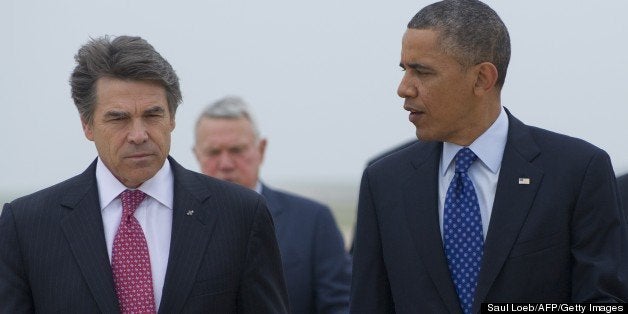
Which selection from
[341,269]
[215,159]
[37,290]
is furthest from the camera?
[215,159]

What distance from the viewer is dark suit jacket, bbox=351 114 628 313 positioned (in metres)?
4.40

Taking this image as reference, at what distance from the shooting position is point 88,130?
4762 mm

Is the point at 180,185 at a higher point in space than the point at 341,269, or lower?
higher

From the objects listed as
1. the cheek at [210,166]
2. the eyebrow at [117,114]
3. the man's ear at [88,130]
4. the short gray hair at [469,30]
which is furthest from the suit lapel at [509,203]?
the cheek at [210,166]

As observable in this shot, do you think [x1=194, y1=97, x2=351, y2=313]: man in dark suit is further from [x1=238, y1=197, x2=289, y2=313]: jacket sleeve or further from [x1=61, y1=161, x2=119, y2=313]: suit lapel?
[x1=61, y1=161, x2=119, y2=313]: suit lapel

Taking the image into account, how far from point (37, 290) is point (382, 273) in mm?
1262

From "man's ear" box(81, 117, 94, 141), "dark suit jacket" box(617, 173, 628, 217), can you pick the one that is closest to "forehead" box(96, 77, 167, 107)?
"man's ear" box(81, 117, 94, 141)

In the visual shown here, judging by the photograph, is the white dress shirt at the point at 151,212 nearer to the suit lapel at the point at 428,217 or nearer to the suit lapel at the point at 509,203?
the suit lapel at the point at 428,217

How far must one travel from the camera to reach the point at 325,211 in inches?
276

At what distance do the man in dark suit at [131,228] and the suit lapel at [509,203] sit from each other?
2.67 feet

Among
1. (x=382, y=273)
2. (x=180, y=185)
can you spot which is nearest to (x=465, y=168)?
(x=382, y=273)

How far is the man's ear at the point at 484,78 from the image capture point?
182 inches

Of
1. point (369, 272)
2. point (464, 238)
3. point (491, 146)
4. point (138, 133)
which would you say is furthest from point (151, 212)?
point (491, 146)

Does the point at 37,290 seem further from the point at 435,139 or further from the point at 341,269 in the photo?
the point at 341,269
